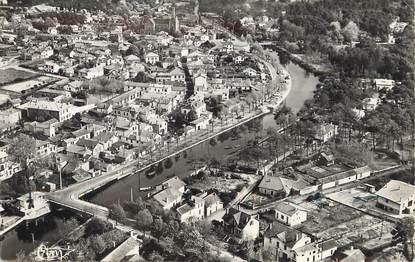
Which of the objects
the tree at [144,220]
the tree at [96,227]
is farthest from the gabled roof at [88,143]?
the tree at [144,220]

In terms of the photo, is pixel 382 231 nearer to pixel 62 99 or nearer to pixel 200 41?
pixel 62 99

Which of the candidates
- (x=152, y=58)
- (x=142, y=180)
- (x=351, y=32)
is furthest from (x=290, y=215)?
(x=351, y=32)

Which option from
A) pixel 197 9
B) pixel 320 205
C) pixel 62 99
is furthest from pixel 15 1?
pixel 320 205

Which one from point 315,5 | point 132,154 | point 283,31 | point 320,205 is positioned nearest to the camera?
point 320,205

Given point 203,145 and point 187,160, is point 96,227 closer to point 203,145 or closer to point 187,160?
point 187,160

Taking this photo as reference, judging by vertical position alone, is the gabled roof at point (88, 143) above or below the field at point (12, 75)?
above

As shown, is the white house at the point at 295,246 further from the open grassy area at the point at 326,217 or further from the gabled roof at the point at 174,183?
the gabled roof at the point at 174,183
